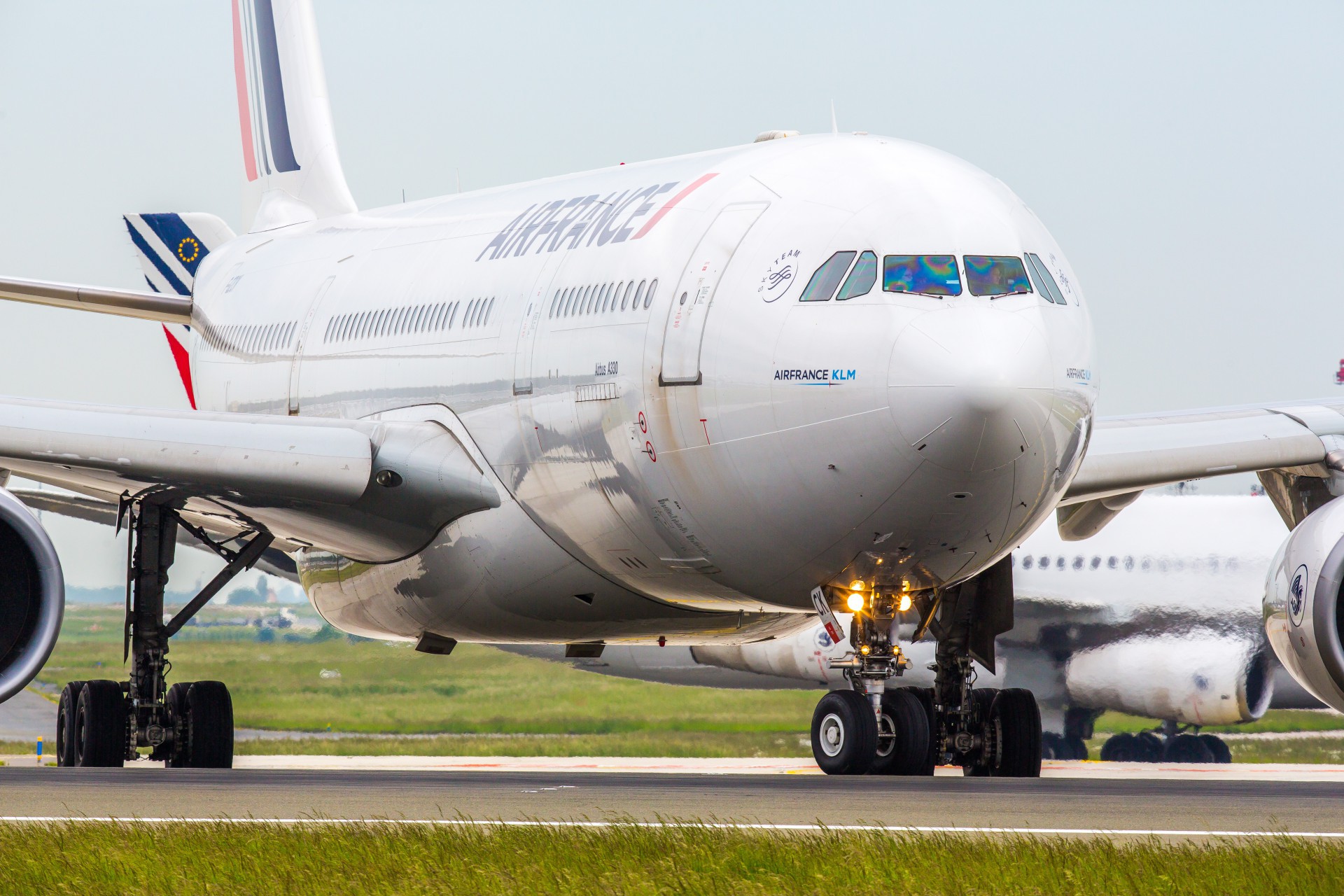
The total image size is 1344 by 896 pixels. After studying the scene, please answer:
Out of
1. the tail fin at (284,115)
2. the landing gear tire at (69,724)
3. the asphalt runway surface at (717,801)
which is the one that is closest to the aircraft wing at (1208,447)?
the asphalt runway surface at (717,801)

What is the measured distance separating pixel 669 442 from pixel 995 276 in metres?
2.15

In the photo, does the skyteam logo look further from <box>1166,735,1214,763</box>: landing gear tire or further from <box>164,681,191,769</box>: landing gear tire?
<box>1166,735,1214,763</box>: landing gear tire

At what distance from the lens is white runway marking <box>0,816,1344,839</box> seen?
764 centimetres

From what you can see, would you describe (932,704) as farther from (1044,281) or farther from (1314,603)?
(1044,281)

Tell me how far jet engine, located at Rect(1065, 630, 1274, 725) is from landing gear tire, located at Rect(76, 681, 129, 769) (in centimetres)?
1580

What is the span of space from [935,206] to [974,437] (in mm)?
1611

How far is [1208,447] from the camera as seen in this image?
47.4ft

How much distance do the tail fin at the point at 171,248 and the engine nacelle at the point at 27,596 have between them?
953 centimetres

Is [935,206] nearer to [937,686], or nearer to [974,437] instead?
[974,437]

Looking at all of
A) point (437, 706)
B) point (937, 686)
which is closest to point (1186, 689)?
point (437, 706)

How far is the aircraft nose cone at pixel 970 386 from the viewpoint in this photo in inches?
407

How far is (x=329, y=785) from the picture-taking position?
1116 cm

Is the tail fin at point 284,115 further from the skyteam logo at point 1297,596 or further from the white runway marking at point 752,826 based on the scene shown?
the white runway marking at point 752,826

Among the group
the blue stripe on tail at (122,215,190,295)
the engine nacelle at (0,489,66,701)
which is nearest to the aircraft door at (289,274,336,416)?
the engine nacelle at (0,489,66,701)
